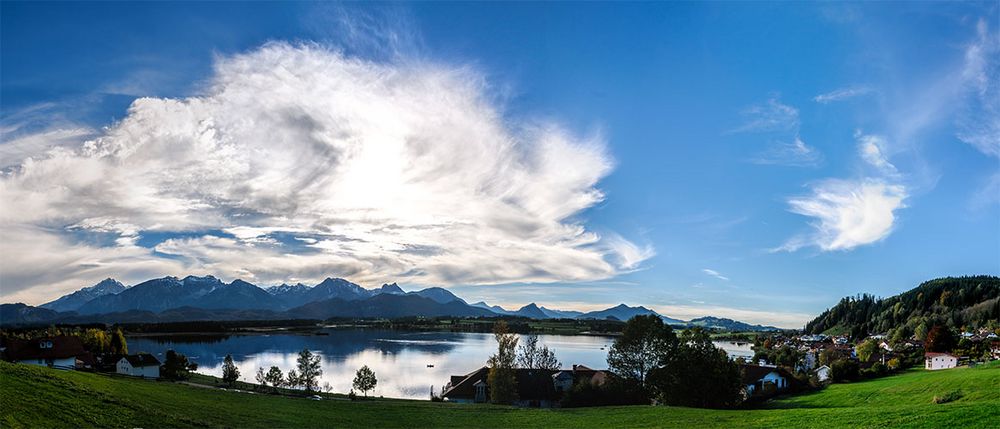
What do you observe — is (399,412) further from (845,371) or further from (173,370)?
(173,370)

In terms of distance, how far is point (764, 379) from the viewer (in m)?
65.8

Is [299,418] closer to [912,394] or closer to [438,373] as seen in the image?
[912,394]

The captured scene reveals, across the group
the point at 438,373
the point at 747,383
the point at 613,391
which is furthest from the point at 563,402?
the point at 438,373

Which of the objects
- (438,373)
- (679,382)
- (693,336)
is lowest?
(438,373)

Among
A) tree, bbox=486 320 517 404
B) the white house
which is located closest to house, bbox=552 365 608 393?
tree, bbox=486 320 517 404

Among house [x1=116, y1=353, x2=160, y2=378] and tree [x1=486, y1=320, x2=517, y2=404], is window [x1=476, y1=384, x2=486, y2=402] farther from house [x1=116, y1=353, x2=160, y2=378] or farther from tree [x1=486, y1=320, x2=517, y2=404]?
house [x1=116, y1=353, x2=160, y2=378]

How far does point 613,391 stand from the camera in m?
54.0

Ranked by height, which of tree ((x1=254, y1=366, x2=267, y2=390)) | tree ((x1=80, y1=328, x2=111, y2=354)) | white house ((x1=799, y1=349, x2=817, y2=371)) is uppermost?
tree ((x1=80, y1=328, x2=111, y2=354))

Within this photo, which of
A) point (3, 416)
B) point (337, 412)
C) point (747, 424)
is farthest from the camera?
point (337, 412)

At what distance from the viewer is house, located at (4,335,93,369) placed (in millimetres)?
82000

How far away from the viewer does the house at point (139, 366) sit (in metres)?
84.6

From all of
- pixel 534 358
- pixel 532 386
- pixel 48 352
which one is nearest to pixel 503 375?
pixel 532 386

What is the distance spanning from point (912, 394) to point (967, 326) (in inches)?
6520

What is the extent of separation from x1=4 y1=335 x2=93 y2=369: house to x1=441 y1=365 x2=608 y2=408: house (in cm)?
5823
